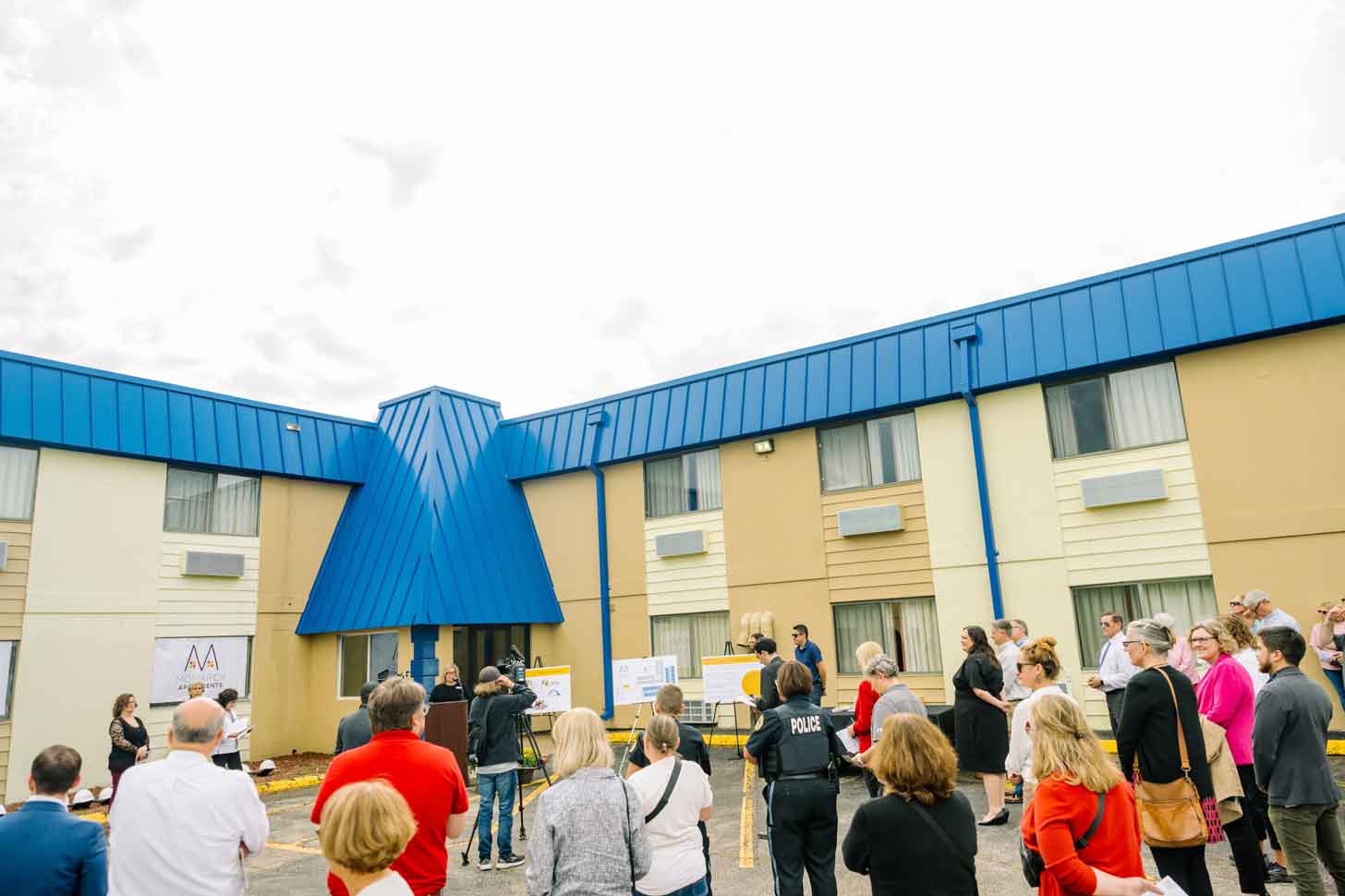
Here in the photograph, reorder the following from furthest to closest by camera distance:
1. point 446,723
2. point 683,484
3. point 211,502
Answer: point 683,484, point 211,502, point 446,723

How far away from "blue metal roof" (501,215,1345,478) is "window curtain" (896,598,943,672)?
3353 millimetres

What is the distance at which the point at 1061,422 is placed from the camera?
13336 millimetres

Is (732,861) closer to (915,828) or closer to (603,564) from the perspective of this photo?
(915,828)

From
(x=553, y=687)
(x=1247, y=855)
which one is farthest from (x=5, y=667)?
(x=1247, y=855)

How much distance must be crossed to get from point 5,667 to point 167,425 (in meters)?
4.57

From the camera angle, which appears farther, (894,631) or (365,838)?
(894,631)

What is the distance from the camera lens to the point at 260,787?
13.7 metres

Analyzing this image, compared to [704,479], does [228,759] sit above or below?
below

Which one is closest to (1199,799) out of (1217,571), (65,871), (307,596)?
(65,871)

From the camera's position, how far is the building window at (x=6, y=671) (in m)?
13.1

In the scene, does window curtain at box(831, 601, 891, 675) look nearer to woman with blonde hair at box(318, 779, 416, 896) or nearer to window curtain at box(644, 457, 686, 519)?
window curtain at box(644, 457, 686, 519)

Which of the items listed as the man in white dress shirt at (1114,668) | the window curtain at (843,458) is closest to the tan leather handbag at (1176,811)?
the man in white dress shirt at (1114,668)

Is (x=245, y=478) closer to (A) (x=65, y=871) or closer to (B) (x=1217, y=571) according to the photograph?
(A) (x=65, y=871)

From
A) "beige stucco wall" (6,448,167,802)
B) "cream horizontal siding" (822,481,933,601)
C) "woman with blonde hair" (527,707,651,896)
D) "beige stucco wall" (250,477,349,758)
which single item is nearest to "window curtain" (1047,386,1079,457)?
"cream horizontal siding" (822,481,933,601)
